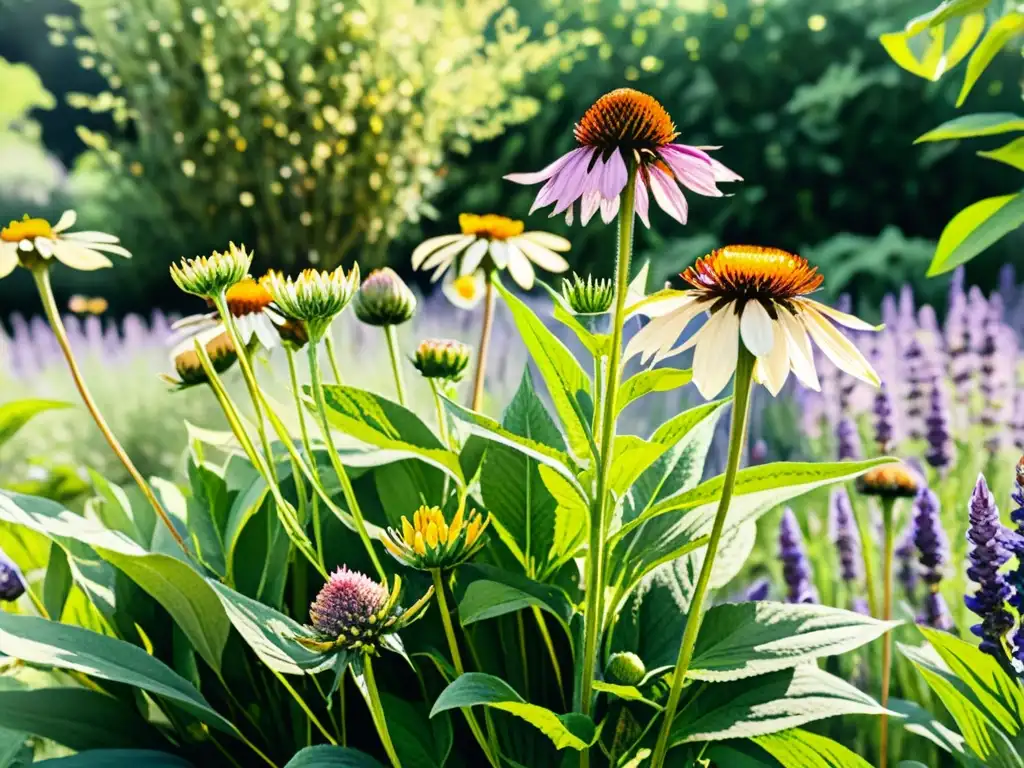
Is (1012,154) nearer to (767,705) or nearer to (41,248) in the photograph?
(767,705)

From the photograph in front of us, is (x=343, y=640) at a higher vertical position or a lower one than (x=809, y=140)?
lower

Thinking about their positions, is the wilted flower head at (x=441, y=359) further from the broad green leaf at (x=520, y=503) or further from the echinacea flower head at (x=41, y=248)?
the echinacea flower head at (x=41, y=248)

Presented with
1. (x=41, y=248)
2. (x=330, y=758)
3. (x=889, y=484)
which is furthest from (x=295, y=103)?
(x=330, y=758)

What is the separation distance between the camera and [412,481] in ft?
3.55

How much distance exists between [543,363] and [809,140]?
16.7 ft

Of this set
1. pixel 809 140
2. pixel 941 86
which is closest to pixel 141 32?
pixel 809 140

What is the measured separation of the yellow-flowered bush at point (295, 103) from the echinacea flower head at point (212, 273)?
383cm

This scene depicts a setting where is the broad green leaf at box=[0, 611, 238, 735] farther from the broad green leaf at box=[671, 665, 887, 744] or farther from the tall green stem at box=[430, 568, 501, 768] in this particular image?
the broad green leaf at box=[671, 665, 887, 744]

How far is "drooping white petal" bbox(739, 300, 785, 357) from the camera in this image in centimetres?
63

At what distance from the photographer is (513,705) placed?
739 mm

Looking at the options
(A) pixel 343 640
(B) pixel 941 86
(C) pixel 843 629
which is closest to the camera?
(A) pixel 343 640

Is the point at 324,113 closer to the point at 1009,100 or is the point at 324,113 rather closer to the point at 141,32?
the point at 141,32

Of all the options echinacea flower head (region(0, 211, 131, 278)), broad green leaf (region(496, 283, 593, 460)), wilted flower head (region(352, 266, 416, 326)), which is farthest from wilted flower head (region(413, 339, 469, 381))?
echinacea flower head (region(0, 211, 131, 278))

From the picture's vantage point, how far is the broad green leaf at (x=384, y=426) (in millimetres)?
910
